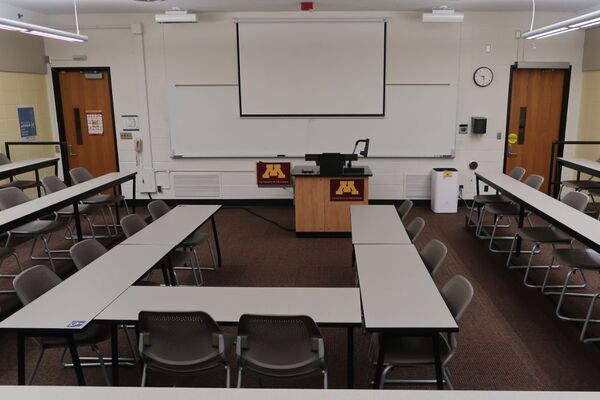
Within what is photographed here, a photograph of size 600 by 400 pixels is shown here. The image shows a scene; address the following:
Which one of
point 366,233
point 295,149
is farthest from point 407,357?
point 295,149

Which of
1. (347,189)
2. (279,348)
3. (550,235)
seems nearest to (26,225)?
(347,189)

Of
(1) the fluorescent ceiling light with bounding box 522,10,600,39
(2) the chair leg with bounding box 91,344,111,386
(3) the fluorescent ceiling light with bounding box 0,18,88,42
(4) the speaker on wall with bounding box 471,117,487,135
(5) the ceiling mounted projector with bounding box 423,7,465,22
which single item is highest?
(5) the ceiling mounted projector with bounding box 423,7,465,22

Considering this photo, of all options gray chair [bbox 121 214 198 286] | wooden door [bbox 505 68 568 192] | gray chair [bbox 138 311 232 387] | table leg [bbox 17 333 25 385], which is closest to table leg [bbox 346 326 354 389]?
gray chair [bbox 138 311 232 387]

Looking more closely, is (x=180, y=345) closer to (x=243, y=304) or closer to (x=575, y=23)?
(x=243, y=304)

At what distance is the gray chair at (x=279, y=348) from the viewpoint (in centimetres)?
254

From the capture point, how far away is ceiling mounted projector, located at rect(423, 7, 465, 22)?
22.6 ft

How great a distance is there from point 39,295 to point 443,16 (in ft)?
20.1

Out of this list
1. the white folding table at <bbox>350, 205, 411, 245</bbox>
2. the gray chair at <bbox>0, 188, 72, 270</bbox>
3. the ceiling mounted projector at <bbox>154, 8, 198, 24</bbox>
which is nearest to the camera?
the white folding table at <bbox>350, 205, 411, 245</bbox>

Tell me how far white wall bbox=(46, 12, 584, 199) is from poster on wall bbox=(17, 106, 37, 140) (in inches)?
36.5

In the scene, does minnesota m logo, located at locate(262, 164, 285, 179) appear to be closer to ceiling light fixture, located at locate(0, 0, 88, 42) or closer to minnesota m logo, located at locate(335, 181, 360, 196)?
minnesota m logo, located at locate(335, 181, 360, 196)

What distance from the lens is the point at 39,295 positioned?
309cm

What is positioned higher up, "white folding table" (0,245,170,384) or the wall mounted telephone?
the wall mounted telephone

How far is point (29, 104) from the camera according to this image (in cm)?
767

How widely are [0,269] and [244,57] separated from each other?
4419mm
